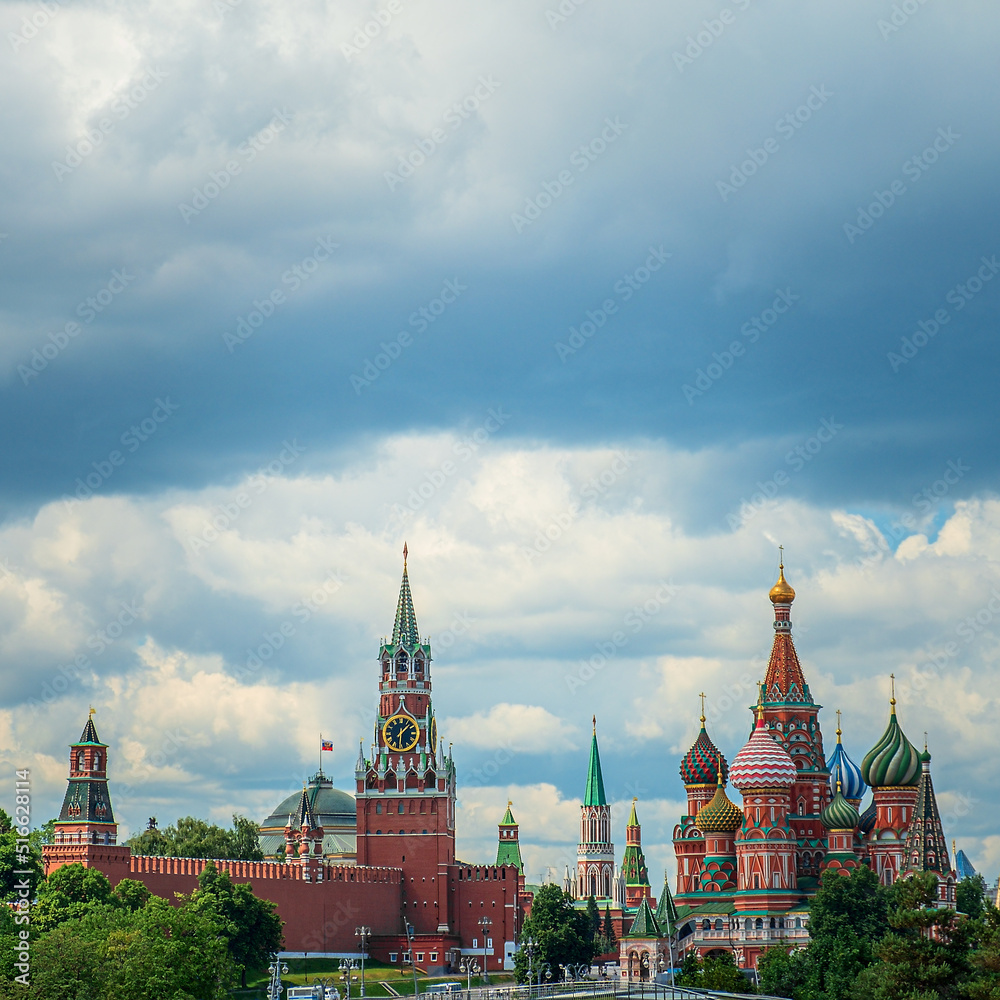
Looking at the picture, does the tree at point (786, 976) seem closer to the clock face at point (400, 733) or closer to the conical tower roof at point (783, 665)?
the conical tower roof at point (783, 665)

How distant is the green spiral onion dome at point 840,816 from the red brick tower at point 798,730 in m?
2.79

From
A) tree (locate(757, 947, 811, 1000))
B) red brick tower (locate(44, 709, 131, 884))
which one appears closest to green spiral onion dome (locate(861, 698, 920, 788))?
tree (locate(757, 947, 811, 1000))

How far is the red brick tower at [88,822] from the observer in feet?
420

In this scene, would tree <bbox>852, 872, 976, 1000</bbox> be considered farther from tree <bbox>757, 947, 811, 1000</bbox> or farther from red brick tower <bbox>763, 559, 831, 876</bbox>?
red brick tower <bbox>763, 559, 831, 876</bbox>

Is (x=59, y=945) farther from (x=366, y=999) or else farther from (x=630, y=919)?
(x=630, y=919)

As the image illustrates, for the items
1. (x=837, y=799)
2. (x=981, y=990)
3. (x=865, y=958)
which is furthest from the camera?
(x=837, y=799)

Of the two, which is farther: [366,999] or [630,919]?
[630,919]

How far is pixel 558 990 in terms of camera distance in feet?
366

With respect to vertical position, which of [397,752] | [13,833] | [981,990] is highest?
[397,752]

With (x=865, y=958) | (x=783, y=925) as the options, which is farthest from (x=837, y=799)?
(x=865, y=958)

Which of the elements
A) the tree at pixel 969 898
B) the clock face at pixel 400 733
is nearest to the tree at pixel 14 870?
the clock face at pixel 400 733

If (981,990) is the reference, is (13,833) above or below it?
above

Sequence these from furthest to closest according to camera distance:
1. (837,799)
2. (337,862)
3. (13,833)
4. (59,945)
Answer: (337,862), (837,799), (13,833), (59,945)

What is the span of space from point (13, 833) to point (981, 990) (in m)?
67.6
